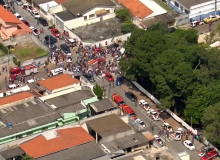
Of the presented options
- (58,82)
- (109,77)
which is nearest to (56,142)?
(58,82)

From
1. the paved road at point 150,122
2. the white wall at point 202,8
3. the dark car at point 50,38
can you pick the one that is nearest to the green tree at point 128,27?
the dark car at point 50,38

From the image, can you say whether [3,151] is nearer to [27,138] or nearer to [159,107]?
[27,138]

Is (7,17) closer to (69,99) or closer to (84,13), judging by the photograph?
(84,13)

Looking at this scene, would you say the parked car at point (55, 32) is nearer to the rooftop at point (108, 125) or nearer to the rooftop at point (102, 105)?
the rooftop at point (102, 105)

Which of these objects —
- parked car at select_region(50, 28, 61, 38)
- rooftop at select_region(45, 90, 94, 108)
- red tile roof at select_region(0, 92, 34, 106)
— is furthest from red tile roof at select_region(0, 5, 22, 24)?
rooftop at select_region(45, 90, 94, 108)

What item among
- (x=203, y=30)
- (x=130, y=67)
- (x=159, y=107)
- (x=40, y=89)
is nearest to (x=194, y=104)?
(x=159, y=107)

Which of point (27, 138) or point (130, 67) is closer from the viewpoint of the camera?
point (27, 138)

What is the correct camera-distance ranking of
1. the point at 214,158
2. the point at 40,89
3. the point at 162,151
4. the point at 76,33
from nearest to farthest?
the point at 162,151, the point at 214,158, the point at 40,89, the point at 76,33
